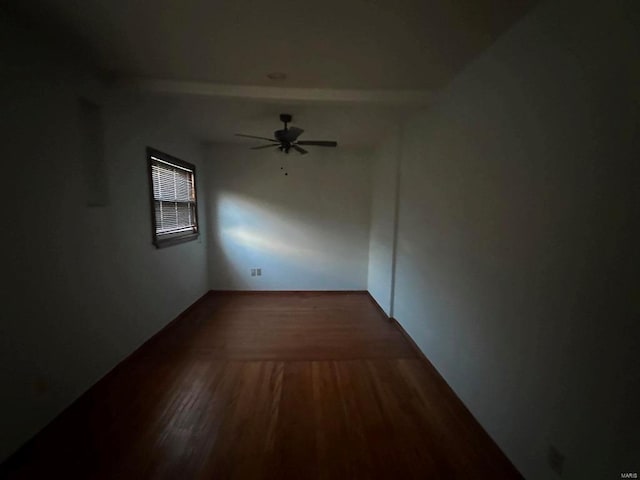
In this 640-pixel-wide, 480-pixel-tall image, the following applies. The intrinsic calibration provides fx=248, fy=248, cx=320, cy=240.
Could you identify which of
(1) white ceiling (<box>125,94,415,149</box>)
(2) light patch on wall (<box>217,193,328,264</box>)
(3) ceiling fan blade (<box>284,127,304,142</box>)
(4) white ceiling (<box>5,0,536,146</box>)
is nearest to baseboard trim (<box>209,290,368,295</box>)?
(2) light patch on wall (<box>217,193,328,264</box>)

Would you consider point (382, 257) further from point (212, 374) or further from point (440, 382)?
point (212, 374)

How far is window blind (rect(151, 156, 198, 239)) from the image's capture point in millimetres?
2805

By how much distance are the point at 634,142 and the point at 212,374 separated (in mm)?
2825

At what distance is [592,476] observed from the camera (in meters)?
1.00

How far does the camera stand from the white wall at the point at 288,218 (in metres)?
4.06

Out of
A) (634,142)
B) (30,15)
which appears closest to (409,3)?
(634,142)

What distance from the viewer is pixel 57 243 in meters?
1.61

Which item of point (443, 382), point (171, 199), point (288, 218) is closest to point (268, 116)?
point (171, 199)

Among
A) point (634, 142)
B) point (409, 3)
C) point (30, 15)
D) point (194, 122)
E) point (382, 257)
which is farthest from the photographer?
A: point (382, 257)

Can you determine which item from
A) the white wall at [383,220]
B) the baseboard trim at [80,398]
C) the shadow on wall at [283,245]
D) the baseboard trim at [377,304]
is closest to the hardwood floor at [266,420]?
the baseboard trim at [80,398]

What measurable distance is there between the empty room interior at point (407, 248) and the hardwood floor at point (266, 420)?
0.05 feet

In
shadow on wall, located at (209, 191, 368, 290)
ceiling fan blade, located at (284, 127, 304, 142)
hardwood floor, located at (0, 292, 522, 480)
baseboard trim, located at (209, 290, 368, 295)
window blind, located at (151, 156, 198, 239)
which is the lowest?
→ baseboard trim, located at (209, 290, 368, 295)

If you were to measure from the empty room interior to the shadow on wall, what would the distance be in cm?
140

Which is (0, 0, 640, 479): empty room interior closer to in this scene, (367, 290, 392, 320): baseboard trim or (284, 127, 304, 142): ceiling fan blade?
(284, 127, 304, 142): ceiling fan blade
